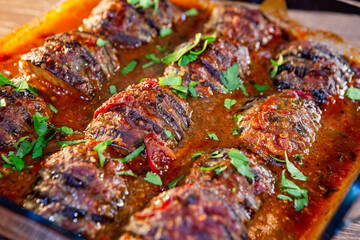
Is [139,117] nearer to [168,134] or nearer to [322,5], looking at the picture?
[168,134]

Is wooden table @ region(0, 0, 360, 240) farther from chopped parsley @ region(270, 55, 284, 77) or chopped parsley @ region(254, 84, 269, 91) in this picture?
chopped parsley @ region(254, 84, 269, 91)

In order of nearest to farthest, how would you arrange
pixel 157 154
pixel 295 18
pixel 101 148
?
1. pixel 101 148
2. pixel 157 154
3. pixel 295 18

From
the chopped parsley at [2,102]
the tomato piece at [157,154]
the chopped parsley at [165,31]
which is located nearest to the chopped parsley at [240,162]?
the tomato piece at [157,154]

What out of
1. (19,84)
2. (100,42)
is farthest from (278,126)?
(19,84)

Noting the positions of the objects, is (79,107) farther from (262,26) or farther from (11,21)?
(262,26)

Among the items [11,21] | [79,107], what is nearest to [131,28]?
[79,107]

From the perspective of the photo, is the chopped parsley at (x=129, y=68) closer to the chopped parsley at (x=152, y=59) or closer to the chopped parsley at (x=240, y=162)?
the chopped parsley at (x=152, y=59)

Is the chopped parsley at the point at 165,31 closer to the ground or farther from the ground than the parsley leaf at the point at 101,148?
farther from the ground
